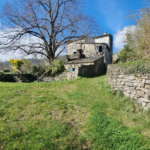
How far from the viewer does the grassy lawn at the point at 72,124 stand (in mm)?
3090

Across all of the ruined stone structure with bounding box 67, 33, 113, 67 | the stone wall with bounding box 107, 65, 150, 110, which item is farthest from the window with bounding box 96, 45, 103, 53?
the stone wall with bounding box 107, 65, 150, 110

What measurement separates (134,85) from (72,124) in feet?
10.6

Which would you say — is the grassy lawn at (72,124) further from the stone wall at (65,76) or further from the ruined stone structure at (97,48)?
the ruined stone structure at (97,48)

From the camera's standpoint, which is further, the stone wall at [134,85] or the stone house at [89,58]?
the stone house at [89,58]

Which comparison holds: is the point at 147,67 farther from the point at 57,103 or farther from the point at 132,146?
the point at 57,103

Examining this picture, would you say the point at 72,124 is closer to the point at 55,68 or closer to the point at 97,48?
the point at 55,68

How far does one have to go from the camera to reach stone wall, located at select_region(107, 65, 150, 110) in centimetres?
464

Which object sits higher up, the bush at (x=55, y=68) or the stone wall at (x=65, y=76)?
the bush at (x=55, y=68)

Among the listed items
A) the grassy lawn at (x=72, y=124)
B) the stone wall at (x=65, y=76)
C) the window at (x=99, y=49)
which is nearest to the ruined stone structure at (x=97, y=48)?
the window at (x=99, y=49)

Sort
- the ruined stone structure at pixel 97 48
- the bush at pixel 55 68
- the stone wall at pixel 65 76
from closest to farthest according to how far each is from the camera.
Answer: the stone wall at pixel 65 76
the bush at pixel 55 68
the ruined stone structure at pixel 97 48

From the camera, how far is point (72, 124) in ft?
12.6

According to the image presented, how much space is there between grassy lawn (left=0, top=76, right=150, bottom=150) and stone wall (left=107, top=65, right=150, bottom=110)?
31 cm

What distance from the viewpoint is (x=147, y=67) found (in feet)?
15.5

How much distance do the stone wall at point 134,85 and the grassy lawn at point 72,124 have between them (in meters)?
0.31
